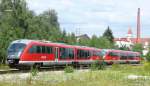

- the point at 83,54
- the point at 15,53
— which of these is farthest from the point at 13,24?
the point at 15,53

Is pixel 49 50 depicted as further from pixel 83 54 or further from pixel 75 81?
pixel 75 81

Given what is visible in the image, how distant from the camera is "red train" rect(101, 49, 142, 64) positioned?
59.8 meters

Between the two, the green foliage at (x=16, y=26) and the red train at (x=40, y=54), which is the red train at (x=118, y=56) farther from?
the red train at (x=40, y=54)

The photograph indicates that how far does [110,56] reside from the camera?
62.2 m

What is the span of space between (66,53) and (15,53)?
9509mm

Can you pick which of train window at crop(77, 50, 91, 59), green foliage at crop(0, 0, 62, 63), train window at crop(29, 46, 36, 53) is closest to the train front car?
train window at crop(29, 46, 36, 53)

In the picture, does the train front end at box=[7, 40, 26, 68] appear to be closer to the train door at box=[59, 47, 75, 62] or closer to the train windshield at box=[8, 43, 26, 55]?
the train windshield at box=[8, 43, 26, 55]

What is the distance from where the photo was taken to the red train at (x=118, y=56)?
59.8 meters

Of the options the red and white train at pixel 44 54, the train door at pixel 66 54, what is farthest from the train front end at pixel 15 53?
the train door at pixel 66 54

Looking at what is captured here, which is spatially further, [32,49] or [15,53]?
[32,49]

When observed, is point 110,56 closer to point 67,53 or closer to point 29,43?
point 67,53

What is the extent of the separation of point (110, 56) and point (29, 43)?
90.9 ft

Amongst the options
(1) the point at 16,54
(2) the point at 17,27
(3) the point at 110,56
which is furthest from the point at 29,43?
(3) the point at 110,56

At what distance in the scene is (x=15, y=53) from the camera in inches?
1398
